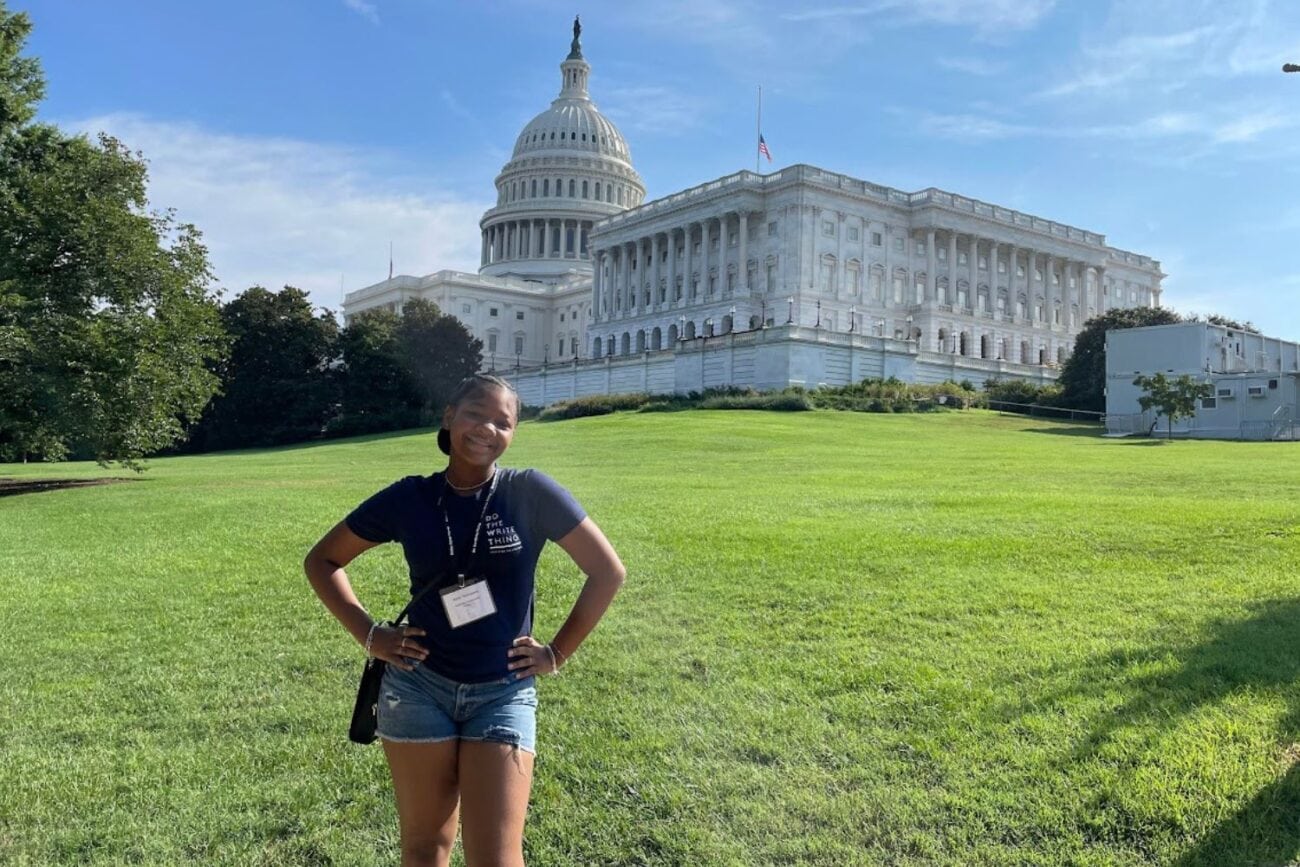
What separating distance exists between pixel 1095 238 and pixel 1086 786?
11661cm

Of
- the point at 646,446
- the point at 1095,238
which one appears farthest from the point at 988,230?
the point at 646,446

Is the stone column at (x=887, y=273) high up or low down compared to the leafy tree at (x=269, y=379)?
up

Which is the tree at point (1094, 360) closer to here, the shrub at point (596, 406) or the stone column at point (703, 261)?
the shrub at point (596, 406)

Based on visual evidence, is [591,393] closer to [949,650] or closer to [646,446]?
[646,446]

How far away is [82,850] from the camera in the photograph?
5660 mm

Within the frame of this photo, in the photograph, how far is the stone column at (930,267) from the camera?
98562 mm

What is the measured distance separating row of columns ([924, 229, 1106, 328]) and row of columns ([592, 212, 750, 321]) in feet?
61.7

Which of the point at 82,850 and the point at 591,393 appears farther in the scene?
the point at 591,393

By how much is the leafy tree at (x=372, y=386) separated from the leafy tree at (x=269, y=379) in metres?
1.27

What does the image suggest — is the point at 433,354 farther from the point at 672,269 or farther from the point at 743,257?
the point at 672,269

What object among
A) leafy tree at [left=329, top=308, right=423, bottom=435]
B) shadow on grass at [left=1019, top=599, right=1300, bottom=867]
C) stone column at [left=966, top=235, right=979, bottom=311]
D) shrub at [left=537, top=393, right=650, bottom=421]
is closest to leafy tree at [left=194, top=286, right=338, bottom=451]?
leafy tree at [left=329, top=308, right=423, bottom=435]

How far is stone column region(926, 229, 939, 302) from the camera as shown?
98.6 meters

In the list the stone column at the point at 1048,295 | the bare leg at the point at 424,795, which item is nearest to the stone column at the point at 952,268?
the stone column at the point at 1048,295

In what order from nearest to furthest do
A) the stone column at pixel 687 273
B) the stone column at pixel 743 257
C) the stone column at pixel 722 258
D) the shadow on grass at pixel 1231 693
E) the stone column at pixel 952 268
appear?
the shadow on grass at pixel 1231 693
the stone column at pixel 743 257
the stone column at pixel 722 258
the stone column at pixel 952 268
the stone column at pixel 687 273
